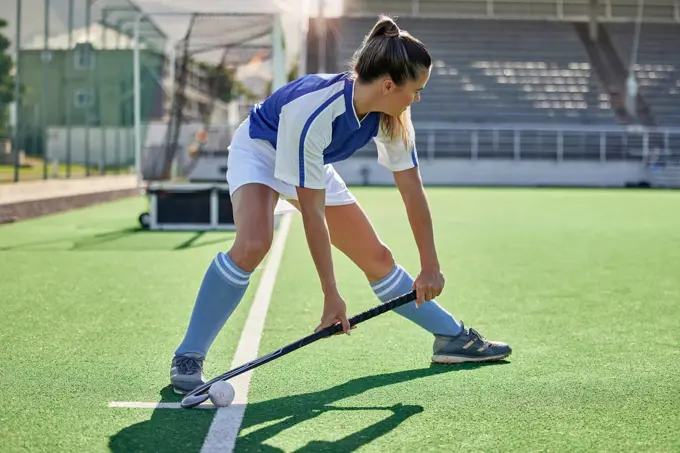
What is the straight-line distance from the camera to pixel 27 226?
39.6ft

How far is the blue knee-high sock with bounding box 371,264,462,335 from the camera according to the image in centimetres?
400

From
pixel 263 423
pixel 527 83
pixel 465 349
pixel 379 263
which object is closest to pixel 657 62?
pixel 527 83

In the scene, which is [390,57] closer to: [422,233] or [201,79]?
[422,233]

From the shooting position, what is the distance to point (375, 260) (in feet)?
13.0

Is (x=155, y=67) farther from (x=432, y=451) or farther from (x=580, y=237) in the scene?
(x=432, y=451)

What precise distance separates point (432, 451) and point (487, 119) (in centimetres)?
3233

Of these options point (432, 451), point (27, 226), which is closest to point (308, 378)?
point (432, 451)

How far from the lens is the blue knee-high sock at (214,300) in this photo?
347 cm

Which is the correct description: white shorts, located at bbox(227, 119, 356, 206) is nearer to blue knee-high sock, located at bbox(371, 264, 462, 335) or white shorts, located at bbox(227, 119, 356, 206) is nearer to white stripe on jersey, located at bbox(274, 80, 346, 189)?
white stripe on jersey, located at bbox(274, 80, 346, 189)

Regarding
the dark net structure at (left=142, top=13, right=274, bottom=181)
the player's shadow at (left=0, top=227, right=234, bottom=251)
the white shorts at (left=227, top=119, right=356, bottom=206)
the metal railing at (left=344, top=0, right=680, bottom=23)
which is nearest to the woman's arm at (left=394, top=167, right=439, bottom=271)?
the white shorts at (left=227, top=119, right=356, bottom=206)

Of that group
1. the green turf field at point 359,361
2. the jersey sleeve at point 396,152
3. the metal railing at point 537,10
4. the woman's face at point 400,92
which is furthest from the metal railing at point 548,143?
the woman's face at point 400,92

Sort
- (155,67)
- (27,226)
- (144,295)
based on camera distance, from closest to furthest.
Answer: (144,295) → (27,226) → (155,67)

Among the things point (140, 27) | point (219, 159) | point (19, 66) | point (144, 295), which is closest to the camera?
point (144, 295)

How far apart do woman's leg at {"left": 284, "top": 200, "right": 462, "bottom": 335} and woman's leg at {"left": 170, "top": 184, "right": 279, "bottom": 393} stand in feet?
1.41
